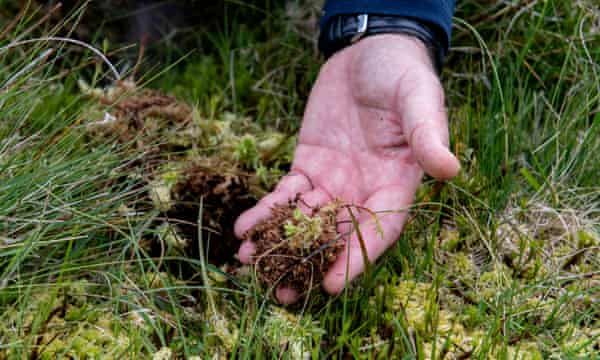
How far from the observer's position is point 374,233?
1643 mm

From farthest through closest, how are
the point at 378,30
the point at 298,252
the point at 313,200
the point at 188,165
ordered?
the point at 378,30 → the point at 188,165 → the point at 313,200 → the point at 298,252

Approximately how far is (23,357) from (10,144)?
2.34ft

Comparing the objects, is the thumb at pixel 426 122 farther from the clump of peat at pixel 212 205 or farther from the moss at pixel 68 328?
the moss at pixel 68 328

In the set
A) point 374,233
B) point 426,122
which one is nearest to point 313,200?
point 374,233

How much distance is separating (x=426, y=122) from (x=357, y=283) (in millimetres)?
523

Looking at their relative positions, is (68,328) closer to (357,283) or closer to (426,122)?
(357,283)

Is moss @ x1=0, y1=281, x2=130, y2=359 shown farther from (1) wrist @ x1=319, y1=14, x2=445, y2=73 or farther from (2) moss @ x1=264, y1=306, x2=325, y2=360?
(1) wrist @ x1=319, y1=14, x2=445, y2=73

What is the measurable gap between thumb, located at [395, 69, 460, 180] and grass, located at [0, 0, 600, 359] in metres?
0.25

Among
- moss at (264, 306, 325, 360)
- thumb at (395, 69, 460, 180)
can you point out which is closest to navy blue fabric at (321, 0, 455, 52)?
thumb at (395, 69, 460, 180)

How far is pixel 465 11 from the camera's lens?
274cm

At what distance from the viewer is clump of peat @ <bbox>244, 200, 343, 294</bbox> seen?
1.56 m

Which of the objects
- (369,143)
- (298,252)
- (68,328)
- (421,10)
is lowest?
(68,328)

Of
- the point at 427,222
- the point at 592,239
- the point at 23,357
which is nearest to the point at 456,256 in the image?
the point at 427,222

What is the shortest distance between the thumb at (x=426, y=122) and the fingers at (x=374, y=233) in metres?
0.19
